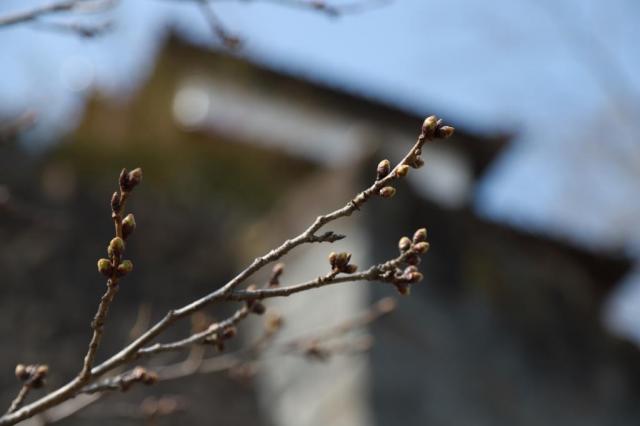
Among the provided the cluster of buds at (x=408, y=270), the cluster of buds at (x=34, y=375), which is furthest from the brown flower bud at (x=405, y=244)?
the cluster of buds at (x=34, y=375)

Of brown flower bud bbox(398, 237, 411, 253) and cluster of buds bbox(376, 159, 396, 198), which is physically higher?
cluster of buds bbox(376, 159, 396, 198)

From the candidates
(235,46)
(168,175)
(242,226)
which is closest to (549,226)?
(242,226)

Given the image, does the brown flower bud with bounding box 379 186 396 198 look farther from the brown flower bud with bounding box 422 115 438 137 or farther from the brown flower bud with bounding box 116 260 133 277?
the brown flower bud with bounding box 116 260 133 277

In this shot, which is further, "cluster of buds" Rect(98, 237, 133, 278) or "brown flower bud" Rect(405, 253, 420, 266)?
"brown flower bud" Rect(405, 253, 420, 266)

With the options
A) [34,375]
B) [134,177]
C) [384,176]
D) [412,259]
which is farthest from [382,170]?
[34,375]

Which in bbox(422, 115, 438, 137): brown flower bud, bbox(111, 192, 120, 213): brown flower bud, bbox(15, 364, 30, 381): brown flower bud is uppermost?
bbox(15, 364, 30, 381): brown flower bud

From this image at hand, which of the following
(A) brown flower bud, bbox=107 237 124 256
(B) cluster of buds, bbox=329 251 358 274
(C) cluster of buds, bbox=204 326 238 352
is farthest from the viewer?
(C) cluster of buds, bbox=204 326 238 352

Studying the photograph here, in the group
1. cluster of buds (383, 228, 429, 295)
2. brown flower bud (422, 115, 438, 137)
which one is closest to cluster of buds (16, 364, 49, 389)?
cluster of buds (383, 228, 429, 295)

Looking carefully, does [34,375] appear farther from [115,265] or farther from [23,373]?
[115,265]

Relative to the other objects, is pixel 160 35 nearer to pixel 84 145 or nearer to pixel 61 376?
pixel 84 145

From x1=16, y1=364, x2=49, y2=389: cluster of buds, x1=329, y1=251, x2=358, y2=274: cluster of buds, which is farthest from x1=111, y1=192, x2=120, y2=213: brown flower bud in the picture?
x1=16, y1=364, x2=49, y2=389: cluster of buds

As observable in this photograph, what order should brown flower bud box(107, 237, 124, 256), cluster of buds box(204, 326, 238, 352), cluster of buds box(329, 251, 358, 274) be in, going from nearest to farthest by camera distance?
brown flower bud box(107, 237, 124, 256), cluster of buds box(329, 251, 358, 274), cluster of buds box(204, 326, 238, 352)

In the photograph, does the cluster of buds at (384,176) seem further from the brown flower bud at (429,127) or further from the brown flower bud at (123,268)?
the brown flower bud at (123,268)

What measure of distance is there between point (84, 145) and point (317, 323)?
6.11 feet
